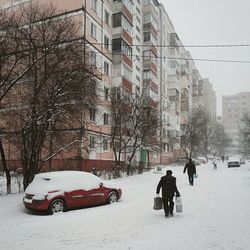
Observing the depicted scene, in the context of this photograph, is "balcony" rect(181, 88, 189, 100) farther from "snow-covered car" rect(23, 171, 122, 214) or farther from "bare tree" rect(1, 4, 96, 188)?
"snow-covered car" rect(23, 171, 122, 214)

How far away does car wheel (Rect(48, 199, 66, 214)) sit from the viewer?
12.6m

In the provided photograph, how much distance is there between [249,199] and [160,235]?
288 inches

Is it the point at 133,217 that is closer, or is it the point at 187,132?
the point at 133,217

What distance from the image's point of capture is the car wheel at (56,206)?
12.6 meters

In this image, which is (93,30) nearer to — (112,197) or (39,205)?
(112,197)

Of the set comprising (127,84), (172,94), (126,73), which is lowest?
(127,84)

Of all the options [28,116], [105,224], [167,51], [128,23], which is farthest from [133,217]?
[167,51]

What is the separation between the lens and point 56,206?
12.8 metres

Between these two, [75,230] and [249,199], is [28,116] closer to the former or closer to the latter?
[75,230]

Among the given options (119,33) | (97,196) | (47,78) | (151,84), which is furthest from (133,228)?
(151,84)

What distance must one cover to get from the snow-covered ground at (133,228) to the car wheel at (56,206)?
37cm

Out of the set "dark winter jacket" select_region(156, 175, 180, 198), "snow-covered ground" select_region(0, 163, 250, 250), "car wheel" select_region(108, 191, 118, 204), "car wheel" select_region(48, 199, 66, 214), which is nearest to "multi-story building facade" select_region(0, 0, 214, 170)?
"car wheel" select_region(108, 191, 118, 204)

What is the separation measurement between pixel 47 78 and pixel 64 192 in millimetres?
6891

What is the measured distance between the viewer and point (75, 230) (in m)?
9.45
